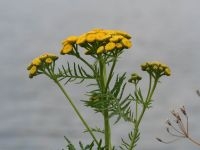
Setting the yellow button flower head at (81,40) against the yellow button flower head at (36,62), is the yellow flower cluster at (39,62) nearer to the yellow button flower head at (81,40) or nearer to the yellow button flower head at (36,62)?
the yellow button flower head at (36,62)

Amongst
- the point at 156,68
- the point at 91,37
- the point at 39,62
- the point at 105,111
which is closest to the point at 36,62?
the point at 39,62

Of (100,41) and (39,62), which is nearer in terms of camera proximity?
(100,41)

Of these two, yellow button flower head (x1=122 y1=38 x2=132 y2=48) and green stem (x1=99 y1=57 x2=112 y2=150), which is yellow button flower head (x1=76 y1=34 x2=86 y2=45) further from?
yellow button flower head (x1=122 y1=38 x2=132 y2=48)

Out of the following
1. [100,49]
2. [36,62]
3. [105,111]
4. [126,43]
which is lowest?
[105,111]

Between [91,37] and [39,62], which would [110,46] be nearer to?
[91,37]

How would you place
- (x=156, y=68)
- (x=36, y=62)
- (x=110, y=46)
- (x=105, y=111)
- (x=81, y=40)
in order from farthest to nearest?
1. (x=156, y=68)
2. (x=36, y=62)
3. (x=105, y=111)
4. (x=81, y=40)
5. (x=110, y=46)

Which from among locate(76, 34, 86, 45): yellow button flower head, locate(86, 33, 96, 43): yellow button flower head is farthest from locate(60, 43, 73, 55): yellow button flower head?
locate(86, 33, 96, 43): yellow button flower head

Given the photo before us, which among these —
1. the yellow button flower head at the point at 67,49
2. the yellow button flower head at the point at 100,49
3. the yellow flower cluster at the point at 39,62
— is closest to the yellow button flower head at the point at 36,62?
the yellow flower cluster at the point at 39,62
